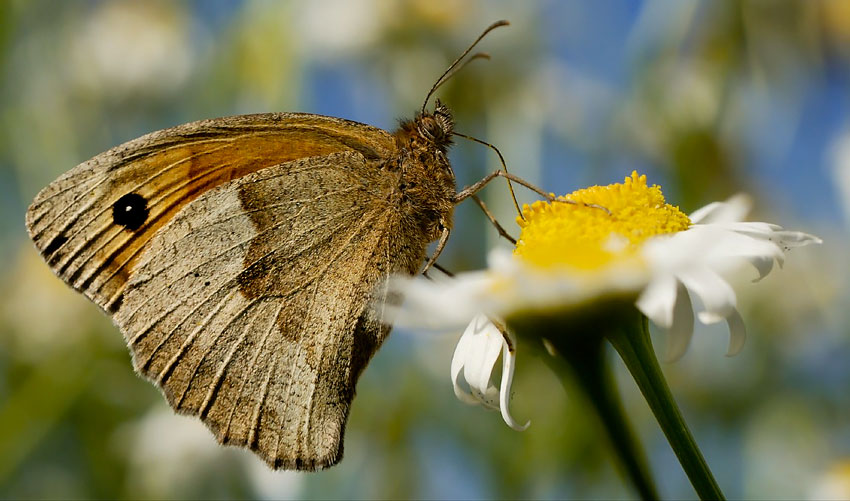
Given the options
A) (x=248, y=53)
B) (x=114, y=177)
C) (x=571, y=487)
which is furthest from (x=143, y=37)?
(x=571, y=487)

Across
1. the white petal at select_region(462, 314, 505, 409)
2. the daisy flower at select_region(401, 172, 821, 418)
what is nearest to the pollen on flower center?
the daisy flower at select_region(401, 172, 821, 418)

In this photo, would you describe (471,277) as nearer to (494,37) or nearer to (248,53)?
(248,53)

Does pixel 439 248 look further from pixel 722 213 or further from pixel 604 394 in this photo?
pixel 604 394

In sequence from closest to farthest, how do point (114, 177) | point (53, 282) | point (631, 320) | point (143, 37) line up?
point (631, 320)
point (114, 177)
point (53, 282)
point (143, 37)

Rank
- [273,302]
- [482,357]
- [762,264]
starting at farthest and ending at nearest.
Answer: [273,302] → [482,357] → [762,264]

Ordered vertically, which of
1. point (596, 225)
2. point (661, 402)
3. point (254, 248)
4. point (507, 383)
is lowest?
point (661, 402)

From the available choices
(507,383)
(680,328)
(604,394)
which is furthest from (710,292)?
(507,383)

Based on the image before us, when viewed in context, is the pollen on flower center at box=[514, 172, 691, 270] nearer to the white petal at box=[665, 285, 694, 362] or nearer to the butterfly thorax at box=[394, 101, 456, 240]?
the white petal at box=[665, 285, 694, 362]
